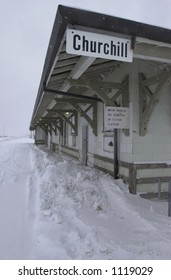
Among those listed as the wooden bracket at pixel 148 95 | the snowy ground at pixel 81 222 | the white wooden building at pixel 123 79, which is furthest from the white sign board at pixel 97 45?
the snowy ground at pixel 81 222

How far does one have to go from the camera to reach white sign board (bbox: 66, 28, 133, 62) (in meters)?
3.37

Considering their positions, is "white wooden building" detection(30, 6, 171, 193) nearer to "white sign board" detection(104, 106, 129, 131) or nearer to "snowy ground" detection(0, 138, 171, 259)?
"white sign board" detection(104, 106, 129, 131)

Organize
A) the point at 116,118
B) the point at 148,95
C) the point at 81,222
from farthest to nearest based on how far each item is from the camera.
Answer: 1. the point at 116,118
2. the point at 148,95
3. the point at 81,222

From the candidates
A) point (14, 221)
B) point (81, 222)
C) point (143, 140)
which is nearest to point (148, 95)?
point (143, 140)

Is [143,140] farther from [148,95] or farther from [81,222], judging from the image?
[81,222]

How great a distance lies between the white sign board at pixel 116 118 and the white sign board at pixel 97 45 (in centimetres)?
242

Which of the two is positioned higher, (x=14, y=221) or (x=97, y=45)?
(x=97, y=45)

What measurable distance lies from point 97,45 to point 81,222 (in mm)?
2482

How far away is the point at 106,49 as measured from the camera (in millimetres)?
3582

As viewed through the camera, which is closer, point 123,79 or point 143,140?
point 143,140

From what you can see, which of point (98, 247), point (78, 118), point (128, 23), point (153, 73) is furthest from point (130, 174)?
point (78, 118)

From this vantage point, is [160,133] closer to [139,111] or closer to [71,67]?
[139,111]

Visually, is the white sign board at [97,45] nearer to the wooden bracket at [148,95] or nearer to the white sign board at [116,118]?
the wooden bracket at [148,95]

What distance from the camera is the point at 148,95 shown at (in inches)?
236
